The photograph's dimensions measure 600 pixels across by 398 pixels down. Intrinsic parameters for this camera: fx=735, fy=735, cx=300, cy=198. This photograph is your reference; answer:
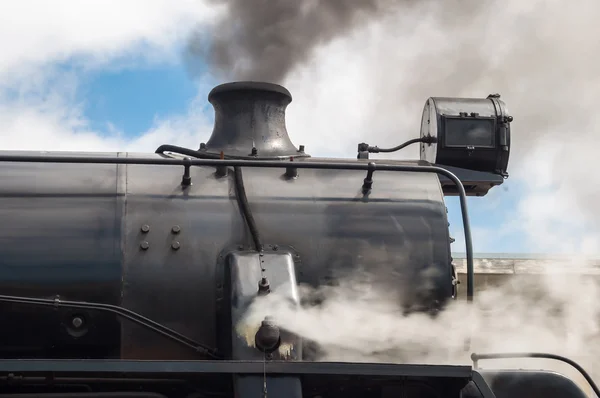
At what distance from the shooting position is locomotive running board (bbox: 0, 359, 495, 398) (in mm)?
2871

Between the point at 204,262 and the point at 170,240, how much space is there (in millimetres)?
200

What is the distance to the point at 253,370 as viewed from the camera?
3.00 metres

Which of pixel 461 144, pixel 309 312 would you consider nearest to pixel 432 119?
pixel 461 144

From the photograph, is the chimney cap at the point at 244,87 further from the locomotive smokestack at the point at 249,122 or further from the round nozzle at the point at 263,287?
the round nozzle at the point at 263,287

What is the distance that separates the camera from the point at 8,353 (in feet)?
11.4

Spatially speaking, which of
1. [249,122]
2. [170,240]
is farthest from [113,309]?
[249,122]

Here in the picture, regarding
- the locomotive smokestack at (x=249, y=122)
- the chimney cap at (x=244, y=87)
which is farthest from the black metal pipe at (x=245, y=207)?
the chimney cap at (x=244, y=87)

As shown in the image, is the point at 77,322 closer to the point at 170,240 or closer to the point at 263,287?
the point at 170,240

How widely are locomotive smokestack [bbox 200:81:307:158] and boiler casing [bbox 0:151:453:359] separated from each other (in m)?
0.44

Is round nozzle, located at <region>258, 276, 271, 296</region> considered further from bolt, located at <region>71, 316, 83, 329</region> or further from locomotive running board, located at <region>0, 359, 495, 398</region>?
bolt, located at <region>71, 316, 83, 329</region>

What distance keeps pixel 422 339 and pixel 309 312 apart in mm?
609

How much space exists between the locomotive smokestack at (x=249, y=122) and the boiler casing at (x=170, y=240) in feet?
1.45

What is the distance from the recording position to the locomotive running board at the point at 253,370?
287 cm

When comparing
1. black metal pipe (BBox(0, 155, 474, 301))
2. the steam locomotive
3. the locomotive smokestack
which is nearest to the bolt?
the steam locomotive
